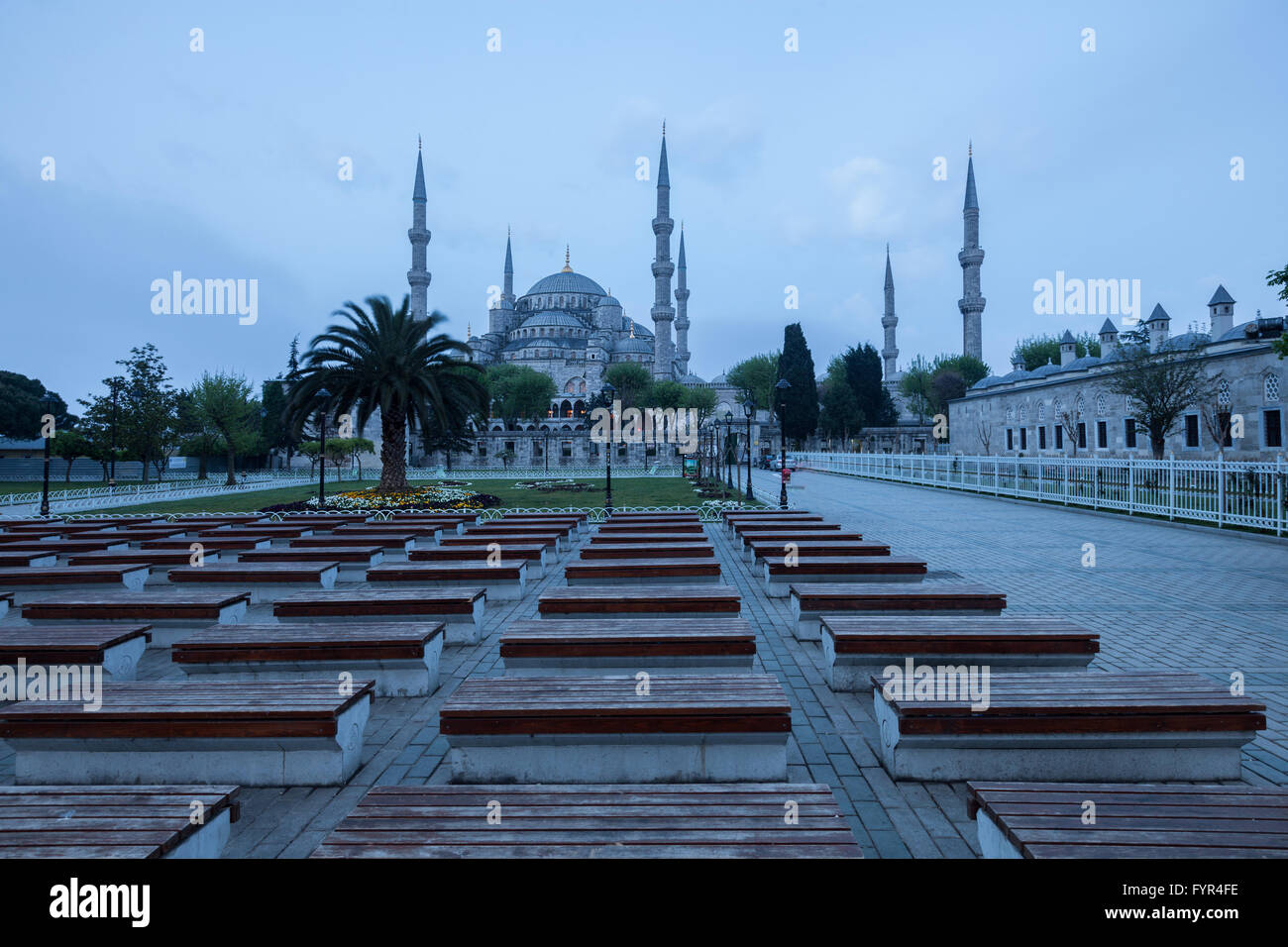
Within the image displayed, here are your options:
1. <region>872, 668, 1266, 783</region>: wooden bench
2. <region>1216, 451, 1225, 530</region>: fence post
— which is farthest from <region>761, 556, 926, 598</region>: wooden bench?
<region>1216, 451, 1225, 530</region>: fence post

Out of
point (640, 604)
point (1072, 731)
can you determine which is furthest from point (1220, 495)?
point (640, 604)

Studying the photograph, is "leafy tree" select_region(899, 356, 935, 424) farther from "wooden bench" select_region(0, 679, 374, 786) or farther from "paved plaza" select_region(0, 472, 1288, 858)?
"wooden bench" select_region(0, 679, 374, 786)

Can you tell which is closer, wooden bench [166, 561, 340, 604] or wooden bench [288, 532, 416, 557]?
wooden bench [166, 561, 340, 604]

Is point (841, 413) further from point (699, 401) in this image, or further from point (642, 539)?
point (642, 539)

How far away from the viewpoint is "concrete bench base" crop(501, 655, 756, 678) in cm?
504

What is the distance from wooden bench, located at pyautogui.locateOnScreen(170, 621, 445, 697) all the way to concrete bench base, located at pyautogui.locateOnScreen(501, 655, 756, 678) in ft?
2.66

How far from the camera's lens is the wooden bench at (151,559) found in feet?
30.3

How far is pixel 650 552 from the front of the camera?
9117 mm

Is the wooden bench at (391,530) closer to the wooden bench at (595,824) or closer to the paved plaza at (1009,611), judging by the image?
the paved plaza at (1009,611)

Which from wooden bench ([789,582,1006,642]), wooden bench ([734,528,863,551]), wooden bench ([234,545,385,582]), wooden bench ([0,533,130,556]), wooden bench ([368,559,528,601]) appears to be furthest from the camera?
wooden bench ([0,533,130,556])

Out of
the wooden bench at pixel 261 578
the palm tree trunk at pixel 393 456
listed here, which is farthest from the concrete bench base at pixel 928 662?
the palm tree trunk at pixel 393 456
